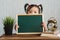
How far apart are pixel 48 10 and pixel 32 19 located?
3.02 ft

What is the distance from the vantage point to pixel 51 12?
6.72 ft

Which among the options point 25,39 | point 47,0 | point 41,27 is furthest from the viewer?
point 47,0

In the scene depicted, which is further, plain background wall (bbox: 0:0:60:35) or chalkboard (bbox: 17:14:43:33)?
plain background wall (bbox: 0:0:60:35)

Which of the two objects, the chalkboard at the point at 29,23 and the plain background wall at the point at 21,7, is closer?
the chalkboard at the point at 29,23

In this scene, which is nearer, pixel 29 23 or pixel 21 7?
pixel 29 23

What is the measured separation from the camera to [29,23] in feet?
3.81

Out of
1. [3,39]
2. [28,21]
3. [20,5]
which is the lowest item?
[3,39]

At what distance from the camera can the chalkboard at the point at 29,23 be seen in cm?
115

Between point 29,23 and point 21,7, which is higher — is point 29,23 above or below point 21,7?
below

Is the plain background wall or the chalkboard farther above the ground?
the plain background wall

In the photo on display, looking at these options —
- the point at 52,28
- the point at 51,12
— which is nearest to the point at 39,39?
the point at 52,28

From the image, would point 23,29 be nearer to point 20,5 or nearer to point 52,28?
point 52,28

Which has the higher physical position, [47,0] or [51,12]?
[47,0]

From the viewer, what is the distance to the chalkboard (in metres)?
1.15
